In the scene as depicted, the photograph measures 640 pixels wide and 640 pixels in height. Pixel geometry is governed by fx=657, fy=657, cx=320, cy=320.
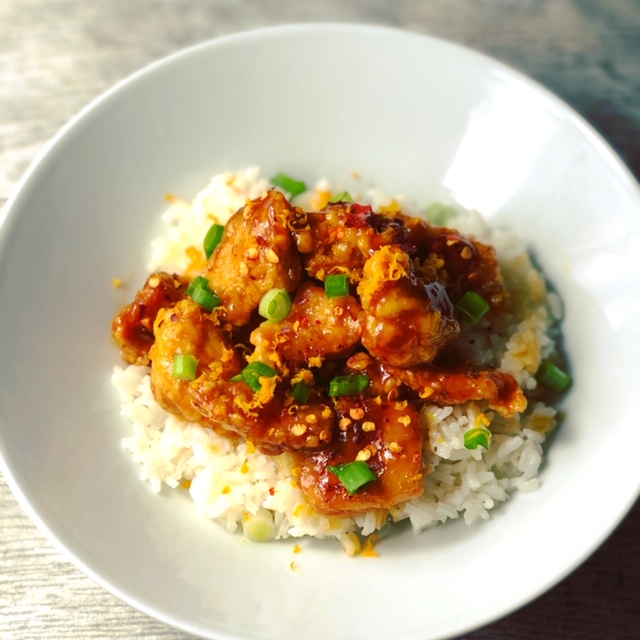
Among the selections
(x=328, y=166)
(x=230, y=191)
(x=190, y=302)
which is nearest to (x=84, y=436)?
(x=190, y=302)

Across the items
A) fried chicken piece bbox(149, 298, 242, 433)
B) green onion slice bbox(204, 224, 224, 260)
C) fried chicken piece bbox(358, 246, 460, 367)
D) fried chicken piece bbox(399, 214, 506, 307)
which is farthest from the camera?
green onion slice bbox(204, 224, 224, 260)

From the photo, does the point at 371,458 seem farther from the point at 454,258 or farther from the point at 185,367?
the point at 454,258

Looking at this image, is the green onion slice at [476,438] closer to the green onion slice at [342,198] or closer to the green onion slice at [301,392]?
the green onion slice at [301,392]

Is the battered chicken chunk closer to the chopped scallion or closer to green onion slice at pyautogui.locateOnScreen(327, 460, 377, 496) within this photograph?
green onion slice at pyautogui.locateOnScreen(327, 460, 377, 496)

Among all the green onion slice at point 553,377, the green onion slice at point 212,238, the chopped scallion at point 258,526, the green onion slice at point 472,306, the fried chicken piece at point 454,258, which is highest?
the fried chicken piece at point 454,258

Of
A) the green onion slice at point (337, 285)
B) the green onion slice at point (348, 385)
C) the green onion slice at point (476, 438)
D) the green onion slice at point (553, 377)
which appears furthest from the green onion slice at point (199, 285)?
the green onion slice at point (553, 377)

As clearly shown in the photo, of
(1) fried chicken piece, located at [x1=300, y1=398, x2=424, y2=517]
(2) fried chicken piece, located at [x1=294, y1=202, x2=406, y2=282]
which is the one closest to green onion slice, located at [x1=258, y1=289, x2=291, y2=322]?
(2) fried chicken piece, located at [x1=294, y1=202, x2=406, y2=282]
